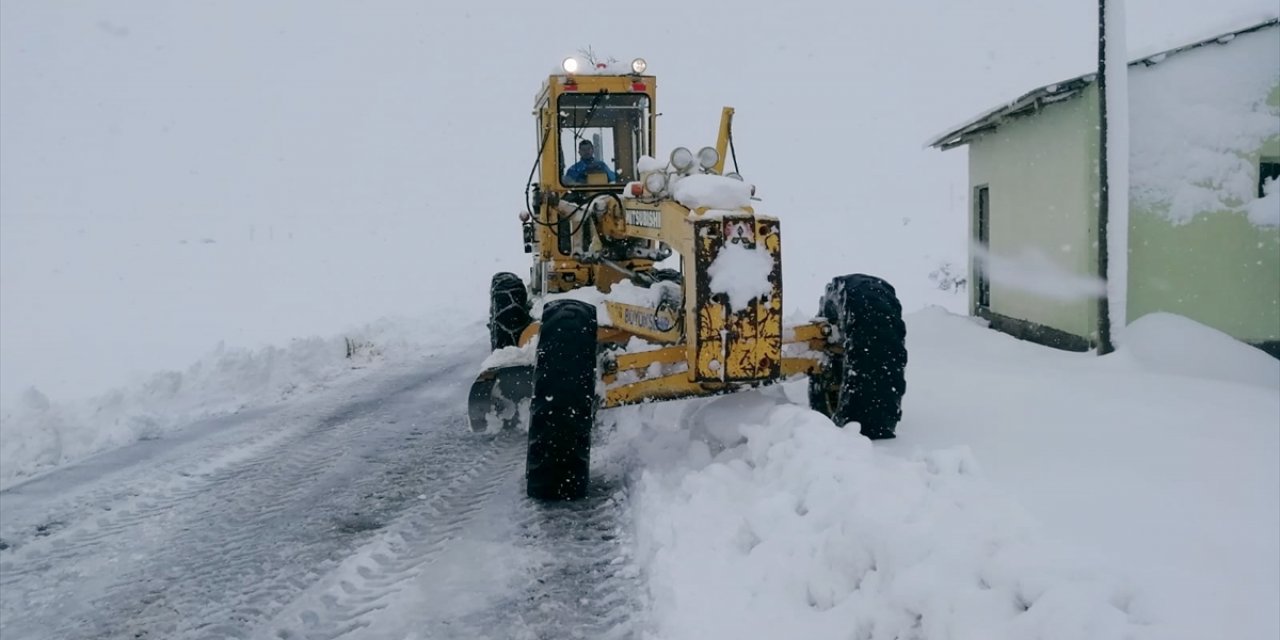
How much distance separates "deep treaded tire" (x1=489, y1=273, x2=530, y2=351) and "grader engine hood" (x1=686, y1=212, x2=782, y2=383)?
399 centimetres

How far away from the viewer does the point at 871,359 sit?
21.6ft

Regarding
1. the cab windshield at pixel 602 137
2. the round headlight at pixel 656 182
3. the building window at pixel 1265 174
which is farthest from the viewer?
the building window at pixel 1265 174

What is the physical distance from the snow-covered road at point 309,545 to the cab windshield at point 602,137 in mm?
2611

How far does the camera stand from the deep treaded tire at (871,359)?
6.57m

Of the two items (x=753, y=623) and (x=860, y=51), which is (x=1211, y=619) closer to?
(x=753, y=623)

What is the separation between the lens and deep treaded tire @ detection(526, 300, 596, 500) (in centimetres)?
601

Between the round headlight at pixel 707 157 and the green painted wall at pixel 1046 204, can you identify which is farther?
the green painted wall at pixel 1046 204

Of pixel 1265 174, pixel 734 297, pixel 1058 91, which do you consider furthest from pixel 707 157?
pixel 1265 174

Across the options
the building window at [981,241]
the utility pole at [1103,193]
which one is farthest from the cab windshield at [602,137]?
the building window at [981,241]

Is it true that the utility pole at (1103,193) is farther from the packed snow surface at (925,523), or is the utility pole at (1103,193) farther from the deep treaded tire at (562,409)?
the deep treaded tire at (562,409)

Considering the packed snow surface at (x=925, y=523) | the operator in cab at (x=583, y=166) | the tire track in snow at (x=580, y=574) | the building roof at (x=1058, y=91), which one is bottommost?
the tire track in snow at (x=580, y=574)

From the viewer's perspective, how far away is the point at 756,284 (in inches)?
233

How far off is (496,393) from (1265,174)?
904 centimetres

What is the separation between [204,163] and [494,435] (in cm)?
5323
